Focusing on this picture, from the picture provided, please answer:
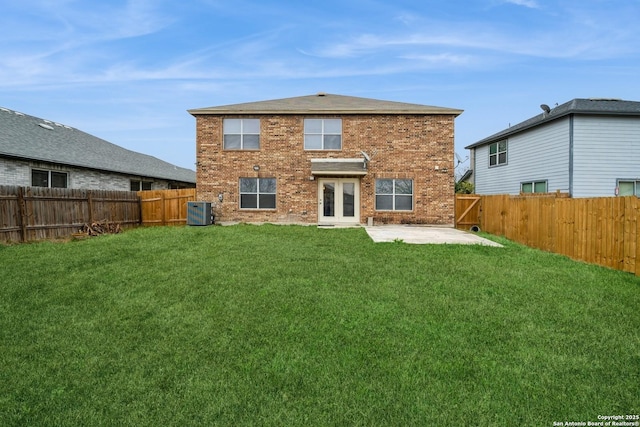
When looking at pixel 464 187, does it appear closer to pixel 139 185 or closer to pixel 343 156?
pixel 343 156

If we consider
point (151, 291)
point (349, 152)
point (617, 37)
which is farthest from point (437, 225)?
point (151, 291)

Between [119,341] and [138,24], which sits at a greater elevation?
[138,24]

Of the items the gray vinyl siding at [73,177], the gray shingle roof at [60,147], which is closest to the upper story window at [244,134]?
the gray shingle roof at [60,147]

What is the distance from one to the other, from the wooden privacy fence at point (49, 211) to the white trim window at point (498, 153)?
68.9 feet

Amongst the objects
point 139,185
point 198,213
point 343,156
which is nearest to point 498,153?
point 343,156

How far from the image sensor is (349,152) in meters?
16.8

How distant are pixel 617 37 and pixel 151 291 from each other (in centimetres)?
1946

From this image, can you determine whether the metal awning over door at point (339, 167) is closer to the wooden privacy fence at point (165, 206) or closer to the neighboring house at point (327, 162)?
the neighboring house at point (327, 162)

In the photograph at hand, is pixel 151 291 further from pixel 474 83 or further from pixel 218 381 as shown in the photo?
pixel 474 83

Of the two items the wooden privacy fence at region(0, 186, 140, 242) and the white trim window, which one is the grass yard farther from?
the white trim window

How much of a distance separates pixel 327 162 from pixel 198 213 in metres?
6.44

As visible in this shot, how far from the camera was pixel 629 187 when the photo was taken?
50.4ft

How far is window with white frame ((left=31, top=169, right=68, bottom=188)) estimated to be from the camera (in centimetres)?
1483

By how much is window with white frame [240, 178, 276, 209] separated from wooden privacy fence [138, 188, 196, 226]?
2.60 m
